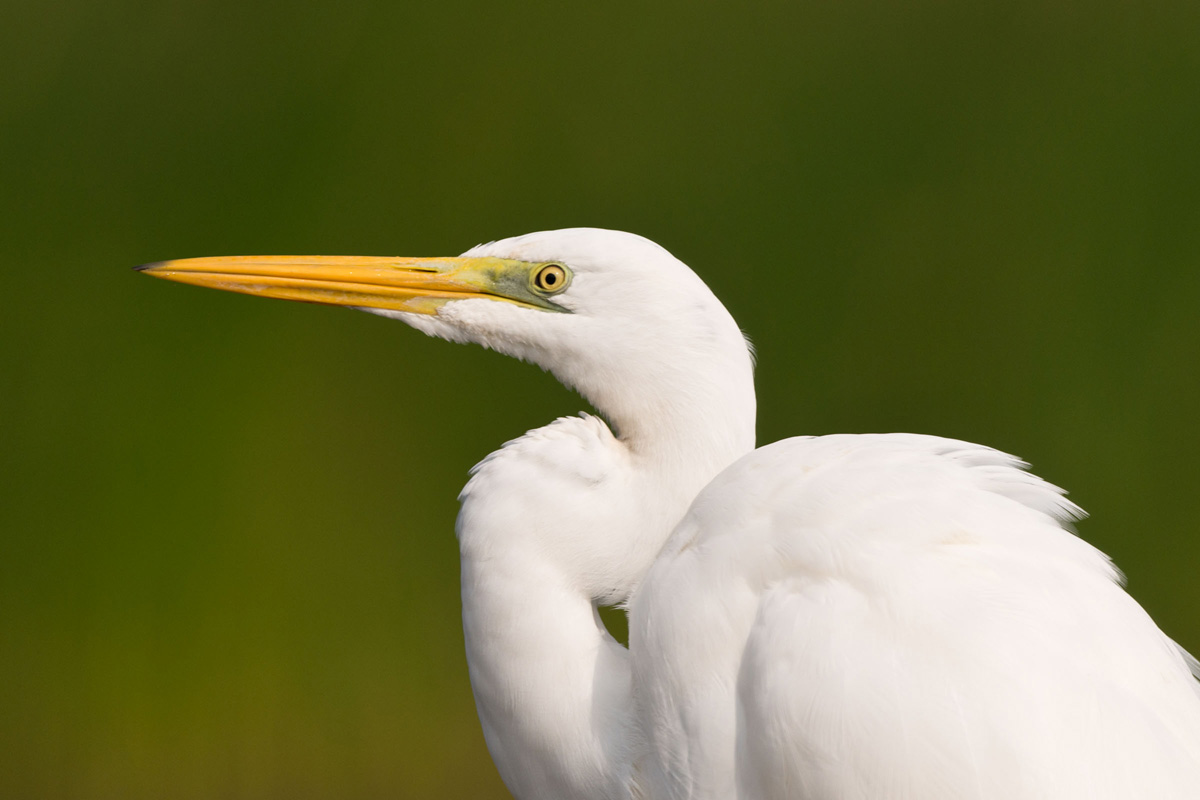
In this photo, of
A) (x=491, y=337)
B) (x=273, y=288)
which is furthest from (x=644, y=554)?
(x=273, y=288)

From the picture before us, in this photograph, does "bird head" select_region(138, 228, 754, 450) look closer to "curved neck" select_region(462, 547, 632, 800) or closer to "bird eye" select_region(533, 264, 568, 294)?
"bird eye" select_region(533, 264, 568, 294)

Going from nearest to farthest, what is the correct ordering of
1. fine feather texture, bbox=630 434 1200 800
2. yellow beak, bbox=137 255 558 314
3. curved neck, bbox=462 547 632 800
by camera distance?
fine feather texture, bbox=630 434 1200 800 < curved neck, bbox=462 547 632 800 < yellow beak, bbox=137 255 558 314

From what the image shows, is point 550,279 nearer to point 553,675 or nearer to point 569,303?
point 569,303

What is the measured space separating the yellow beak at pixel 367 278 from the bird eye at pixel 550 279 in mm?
14

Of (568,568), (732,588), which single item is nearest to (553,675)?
(568,568)

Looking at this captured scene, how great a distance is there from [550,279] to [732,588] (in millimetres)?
371

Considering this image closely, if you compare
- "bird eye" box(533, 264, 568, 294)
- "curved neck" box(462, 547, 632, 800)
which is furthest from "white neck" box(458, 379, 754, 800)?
"bird eye" box(533, 264, 568, 294)

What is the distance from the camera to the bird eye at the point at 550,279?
1054 millimetres

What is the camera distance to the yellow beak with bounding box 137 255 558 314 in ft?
3.59

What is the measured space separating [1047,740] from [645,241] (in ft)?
1.86

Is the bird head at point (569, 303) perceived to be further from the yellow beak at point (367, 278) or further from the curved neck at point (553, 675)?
the curved neck at point (553, 675)

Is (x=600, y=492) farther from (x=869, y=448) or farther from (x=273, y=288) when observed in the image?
(x=273, y=288)

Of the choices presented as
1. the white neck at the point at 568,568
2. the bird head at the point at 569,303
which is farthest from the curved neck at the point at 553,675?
the bird head at the point at 569,303

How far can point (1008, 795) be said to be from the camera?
0.78m
